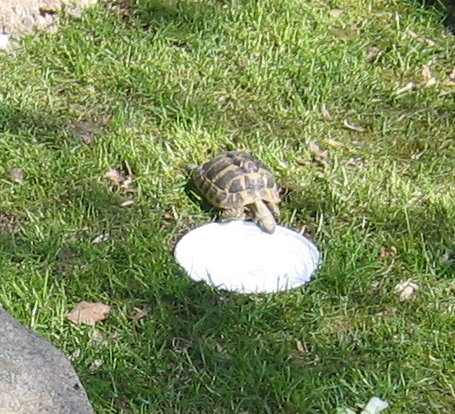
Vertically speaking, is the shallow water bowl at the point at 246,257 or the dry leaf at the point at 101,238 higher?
the shallow water bowl at the point at 246,257

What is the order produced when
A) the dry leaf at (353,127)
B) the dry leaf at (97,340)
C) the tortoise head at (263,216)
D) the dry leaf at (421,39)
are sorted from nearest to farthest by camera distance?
the dry leaf at (97,340)
the tortoise head at (263,216)
the dry leaf at (353,127)
the dry leaf at (421,39)

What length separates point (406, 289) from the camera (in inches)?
180

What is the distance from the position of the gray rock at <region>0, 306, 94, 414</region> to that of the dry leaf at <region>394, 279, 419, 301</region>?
1.94 meters

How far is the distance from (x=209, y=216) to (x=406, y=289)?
1050mm

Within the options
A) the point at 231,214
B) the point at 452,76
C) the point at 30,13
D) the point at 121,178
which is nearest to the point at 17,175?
the point at 121,178

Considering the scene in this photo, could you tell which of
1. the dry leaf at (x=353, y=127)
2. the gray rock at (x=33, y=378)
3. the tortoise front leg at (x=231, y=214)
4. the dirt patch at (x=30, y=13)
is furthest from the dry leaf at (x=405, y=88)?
the gray rock at (x=33, y=378)

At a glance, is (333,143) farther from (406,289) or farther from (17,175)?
(17,175)

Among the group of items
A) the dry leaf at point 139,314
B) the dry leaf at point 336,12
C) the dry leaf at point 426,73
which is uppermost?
the dry leaf at point 336,12

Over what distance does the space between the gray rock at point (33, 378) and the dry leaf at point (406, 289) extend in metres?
1.94

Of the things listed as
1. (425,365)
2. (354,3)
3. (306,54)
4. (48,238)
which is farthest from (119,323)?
(354,3)

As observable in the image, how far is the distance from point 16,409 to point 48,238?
1990 mm

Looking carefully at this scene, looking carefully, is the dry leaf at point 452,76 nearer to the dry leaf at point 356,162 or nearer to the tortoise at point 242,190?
the dry leaf at point 356,162

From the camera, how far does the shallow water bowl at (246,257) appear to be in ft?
15.0

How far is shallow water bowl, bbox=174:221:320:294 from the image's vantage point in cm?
457
